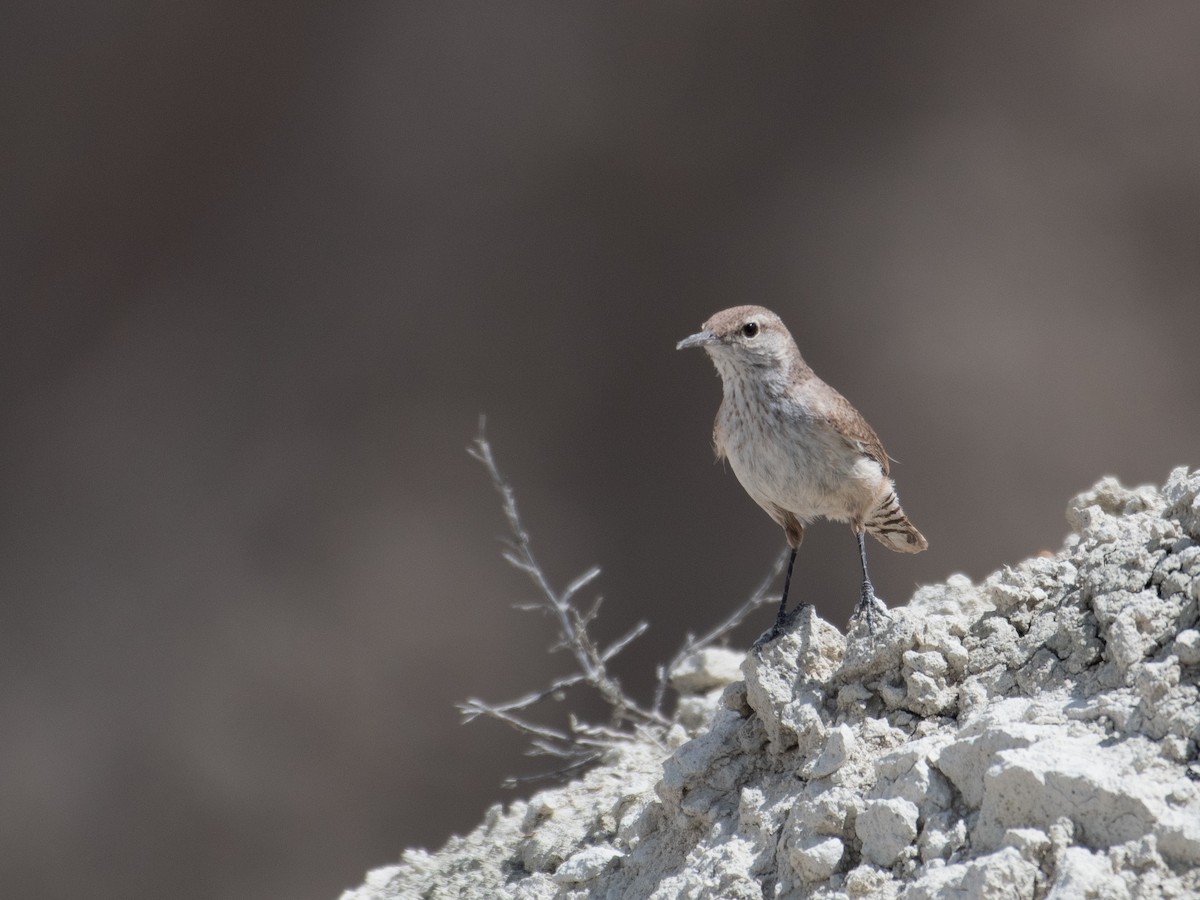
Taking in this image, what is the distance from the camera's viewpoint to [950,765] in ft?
9.52

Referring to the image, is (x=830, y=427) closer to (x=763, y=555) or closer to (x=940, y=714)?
(x=940, y=714)

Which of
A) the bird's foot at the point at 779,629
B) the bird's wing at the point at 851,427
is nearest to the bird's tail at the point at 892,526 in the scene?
the bird's wing at the point at 851,427

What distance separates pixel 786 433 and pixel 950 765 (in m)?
1.46

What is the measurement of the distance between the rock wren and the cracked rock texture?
0.44 meters

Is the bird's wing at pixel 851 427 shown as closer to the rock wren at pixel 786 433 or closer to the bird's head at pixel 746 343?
the rock wren at pixel 786 433

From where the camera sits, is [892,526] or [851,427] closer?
[851,427]

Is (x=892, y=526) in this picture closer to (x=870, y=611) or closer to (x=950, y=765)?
(x=870, y=611)

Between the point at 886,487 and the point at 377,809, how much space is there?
7.29 metres

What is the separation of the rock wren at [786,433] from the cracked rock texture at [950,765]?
441 millimetres

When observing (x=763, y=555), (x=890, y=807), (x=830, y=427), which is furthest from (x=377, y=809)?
(x=890, y=807)

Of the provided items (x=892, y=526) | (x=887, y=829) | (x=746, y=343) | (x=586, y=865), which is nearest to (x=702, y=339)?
(x=746, y=343)

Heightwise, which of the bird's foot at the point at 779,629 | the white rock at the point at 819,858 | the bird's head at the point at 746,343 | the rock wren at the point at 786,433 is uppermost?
the bird's head at the point at 746,343

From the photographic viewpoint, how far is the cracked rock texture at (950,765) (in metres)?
2.56

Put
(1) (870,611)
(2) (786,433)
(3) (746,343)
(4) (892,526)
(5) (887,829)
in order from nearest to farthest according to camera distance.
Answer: (5) (887,829), (1) (870,611), (2) (786,433), (3) (746,343), (4) (892,526)
